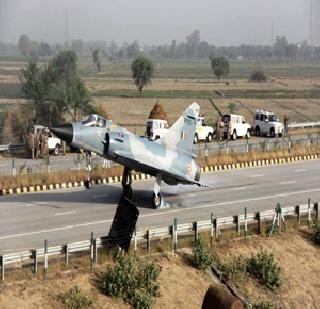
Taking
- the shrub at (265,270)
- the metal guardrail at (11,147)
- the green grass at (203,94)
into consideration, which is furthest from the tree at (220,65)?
the shrub at (265,270)

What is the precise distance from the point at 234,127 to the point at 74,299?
42754mm

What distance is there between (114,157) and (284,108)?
3406 inches

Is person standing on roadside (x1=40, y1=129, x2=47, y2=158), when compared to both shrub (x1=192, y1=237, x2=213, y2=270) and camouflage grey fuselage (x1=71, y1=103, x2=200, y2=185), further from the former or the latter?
shrub (x1=192, y1=237, x2=213, y2=270)

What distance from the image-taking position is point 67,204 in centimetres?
3164

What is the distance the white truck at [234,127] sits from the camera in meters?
60.3

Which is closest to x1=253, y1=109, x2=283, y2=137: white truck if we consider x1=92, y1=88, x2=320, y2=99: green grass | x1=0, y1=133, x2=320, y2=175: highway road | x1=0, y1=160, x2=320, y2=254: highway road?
x1=0, y1=133, x2=320, y2=175: highway road

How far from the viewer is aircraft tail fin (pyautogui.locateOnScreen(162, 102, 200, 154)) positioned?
3191 cm

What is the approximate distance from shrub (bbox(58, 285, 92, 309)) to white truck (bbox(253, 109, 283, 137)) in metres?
45.2

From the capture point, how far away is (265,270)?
23.8m

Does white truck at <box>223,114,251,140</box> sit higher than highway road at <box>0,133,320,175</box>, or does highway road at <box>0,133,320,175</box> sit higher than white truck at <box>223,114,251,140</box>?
white truck at <box>223,114,251,140</box>

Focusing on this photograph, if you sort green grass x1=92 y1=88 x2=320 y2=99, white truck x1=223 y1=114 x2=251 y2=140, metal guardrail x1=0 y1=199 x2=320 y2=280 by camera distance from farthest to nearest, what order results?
green grass x1=92 y1=88 x2=320 y2=99
white truck x1=223 y1=114 x2=251 y2=140
metal guardrail x1=0 y1=199 x2=320 y2=280

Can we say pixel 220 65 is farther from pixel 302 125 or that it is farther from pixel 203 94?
pixel 302 125

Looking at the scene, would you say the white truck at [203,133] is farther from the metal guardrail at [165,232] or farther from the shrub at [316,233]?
the shrub at [316,233]

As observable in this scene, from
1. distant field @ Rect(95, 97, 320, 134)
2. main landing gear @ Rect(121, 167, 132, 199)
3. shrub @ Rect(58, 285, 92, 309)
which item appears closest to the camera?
shrub @ Rect(58, 285, 92, 309)
